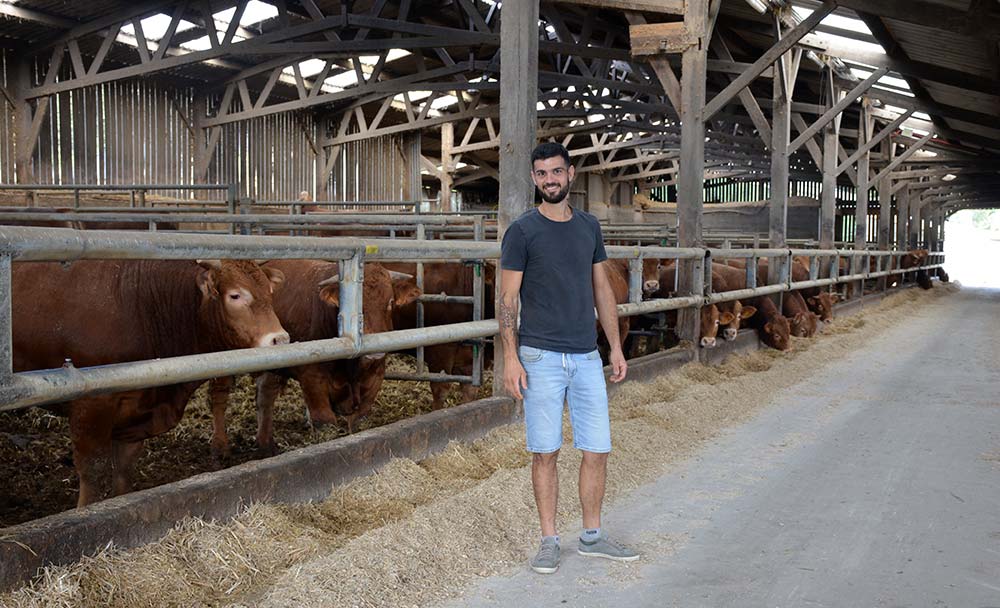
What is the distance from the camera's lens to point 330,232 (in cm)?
1193

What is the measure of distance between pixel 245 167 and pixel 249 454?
1768 cm

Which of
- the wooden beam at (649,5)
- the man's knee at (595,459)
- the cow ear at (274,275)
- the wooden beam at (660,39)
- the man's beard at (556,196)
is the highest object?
the wooden beam at (649,5)

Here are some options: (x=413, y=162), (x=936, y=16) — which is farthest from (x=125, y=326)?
(x=413, y=162)

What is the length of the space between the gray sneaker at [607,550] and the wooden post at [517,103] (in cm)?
219

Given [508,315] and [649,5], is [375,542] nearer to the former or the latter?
[508,315]

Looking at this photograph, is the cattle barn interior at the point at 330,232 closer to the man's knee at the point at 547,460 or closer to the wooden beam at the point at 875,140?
the wooden beam at the point at 875,140

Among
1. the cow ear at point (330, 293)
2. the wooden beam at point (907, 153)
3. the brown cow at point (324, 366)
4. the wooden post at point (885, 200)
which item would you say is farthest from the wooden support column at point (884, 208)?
the cow ear at point (330, 293)

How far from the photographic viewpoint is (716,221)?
41438 mm

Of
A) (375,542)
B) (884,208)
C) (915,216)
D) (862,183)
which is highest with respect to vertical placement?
(862,183)

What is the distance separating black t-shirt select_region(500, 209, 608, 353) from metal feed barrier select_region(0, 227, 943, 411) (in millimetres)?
790

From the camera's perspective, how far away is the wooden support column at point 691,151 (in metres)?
8.63

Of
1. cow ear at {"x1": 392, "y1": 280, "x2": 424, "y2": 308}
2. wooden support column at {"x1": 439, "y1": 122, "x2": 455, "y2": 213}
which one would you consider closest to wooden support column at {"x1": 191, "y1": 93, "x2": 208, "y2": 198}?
wooden support column at {"x1": 439, "y1": 122, "x2": 455, "y2": 213}

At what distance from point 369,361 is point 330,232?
637cm

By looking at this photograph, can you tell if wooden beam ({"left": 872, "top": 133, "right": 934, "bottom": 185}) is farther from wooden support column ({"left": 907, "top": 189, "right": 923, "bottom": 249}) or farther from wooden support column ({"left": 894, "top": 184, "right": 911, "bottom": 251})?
wooden support column ({"left": 907, "top": 189, "right": 923, "bottom": 249})
